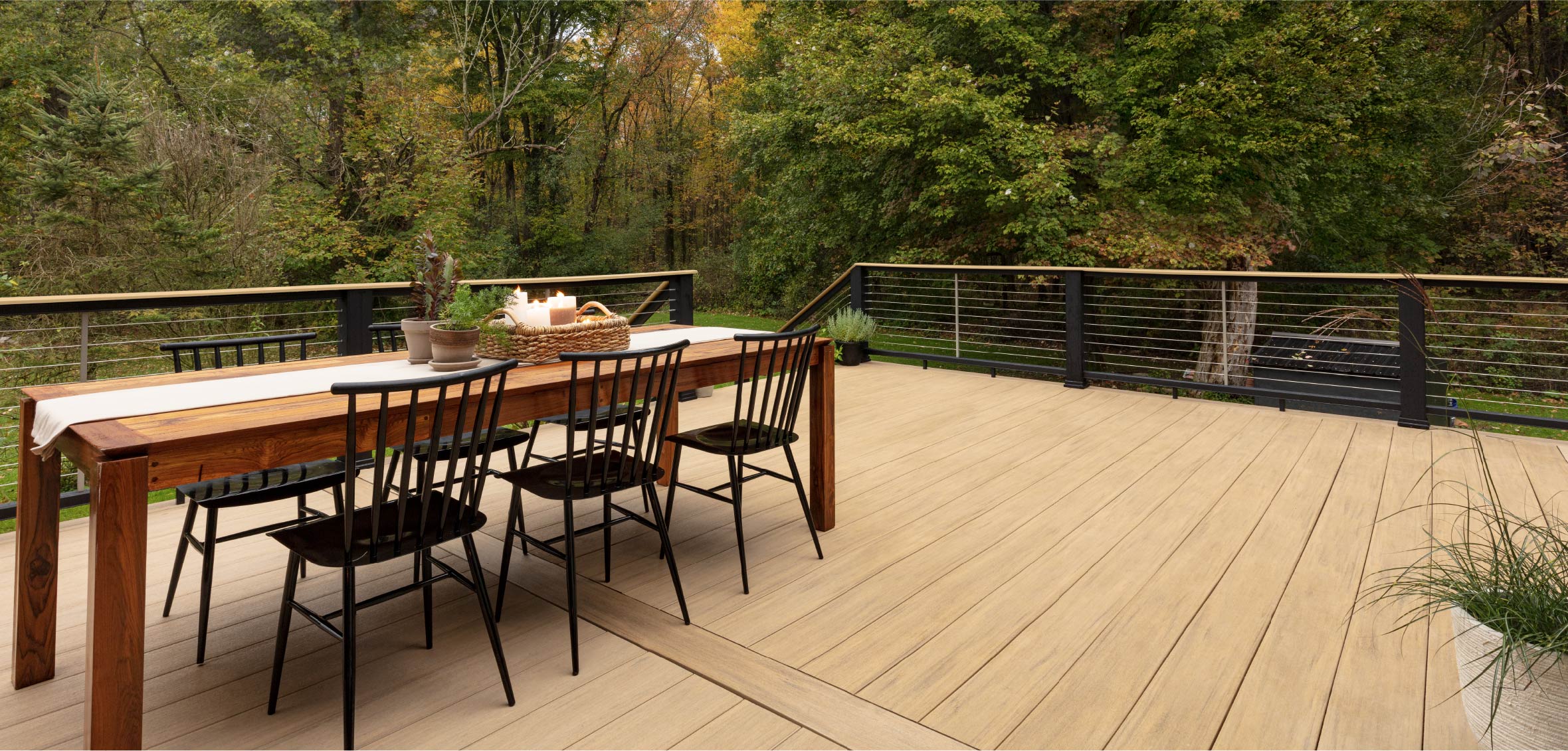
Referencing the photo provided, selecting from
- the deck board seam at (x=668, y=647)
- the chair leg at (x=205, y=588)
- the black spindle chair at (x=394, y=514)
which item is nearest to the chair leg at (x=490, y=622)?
the black spindle chair at (x=394, y=514)

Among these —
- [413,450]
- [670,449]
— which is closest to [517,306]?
[413,450]

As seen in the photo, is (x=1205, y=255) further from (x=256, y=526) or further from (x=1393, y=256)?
(x=256, y=526)

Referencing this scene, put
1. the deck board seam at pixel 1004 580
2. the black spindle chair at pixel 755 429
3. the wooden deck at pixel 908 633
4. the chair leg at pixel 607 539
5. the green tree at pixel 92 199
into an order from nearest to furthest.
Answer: the wooden deck at pixel 908 633, the deck board seam at pixel 1004 580, the chair leg at pixel 607 539, the black spindle chair at pixel 755 429, the green tree at pixel 92 199

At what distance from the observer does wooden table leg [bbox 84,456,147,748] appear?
5.26 feet

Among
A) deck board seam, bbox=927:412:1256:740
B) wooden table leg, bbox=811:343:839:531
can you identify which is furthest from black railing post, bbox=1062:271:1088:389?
wooden table leg, bbox=811:343:839:531

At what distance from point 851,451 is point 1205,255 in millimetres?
6024

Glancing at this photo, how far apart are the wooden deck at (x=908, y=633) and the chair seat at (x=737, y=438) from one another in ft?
1.41

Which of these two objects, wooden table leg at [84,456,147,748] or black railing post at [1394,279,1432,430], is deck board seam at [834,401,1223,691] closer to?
wooden table leg at [84,456,147,748]

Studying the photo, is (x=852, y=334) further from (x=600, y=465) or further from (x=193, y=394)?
(x=193, y=394)

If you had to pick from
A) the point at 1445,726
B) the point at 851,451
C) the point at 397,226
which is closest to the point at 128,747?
the point at 1445,726

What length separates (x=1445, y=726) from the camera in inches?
74.7

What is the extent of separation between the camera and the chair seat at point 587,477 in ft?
7.75

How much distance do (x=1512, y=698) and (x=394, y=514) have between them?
2478mm

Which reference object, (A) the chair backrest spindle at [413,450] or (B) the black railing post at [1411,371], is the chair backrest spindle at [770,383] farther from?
(B) the black railing post at [1411,371]
